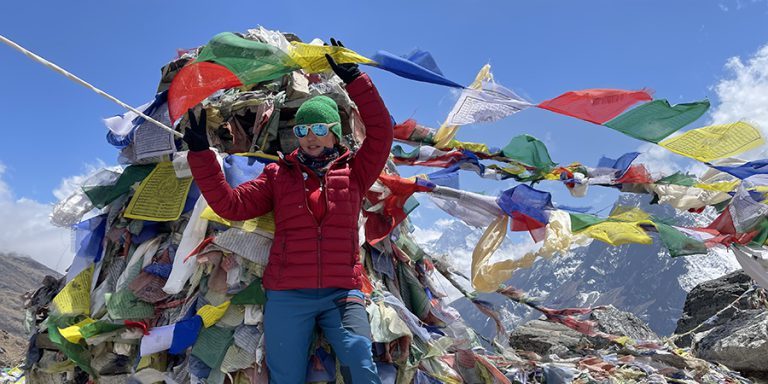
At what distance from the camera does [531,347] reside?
10.3 metres

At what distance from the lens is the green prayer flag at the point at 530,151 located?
18.4ft

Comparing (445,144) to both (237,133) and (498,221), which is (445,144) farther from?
(237,133)

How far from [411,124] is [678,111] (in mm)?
2610

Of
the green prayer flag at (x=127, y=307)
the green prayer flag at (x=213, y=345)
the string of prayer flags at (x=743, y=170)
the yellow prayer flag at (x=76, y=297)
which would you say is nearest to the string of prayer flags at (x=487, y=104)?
the string of prayer flags at (x=743, y=170)

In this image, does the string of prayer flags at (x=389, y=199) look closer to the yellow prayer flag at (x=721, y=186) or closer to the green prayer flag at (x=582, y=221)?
the green prayer flag at (x=582, y=221)

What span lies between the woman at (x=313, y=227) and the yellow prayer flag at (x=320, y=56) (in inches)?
11.2

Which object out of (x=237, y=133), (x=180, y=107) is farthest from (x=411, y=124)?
(x=180, y=107)

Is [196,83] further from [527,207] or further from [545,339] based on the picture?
[545,339]

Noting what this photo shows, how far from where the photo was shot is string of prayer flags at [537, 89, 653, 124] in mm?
4359

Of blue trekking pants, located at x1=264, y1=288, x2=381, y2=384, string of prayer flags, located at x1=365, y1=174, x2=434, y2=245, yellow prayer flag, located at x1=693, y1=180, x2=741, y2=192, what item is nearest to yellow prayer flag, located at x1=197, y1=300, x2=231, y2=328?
blue trekking pants, located at x1=264, y1=288, x2=381, y2=384

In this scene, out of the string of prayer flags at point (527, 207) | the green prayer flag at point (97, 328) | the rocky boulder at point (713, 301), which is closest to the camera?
the green prayer flag at point (97, 328)

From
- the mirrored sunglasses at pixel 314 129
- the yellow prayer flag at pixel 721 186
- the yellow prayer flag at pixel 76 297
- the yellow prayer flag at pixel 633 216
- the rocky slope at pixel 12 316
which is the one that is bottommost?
the rocky slope at pixel 12 316

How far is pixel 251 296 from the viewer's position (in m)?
4.31

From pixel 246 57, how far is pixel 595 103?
266cm
